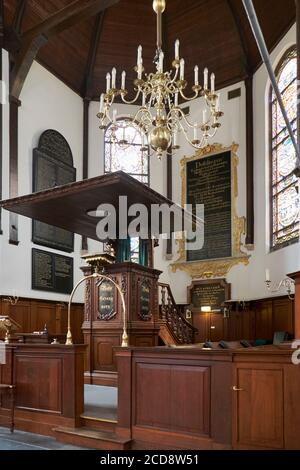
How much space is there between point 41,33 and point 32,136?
2437 mm

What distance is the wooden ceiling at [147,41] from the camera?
13.5 meters

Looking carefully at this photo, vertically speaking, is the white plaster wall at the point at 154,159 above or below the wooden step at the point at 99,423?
above

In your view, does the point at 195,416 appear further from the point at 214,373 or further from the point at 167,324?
the point at 167,324

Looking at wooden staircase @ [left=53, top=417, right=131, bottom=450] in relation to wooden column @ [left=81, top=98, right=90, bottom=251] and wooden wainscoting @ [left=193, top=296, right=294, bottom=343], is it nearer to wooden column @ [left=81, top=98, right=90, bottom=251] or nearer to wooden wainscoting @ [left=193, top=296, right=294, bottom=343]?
wooden wainscoting @ [left=193, top=296, right=294, bottom=343]

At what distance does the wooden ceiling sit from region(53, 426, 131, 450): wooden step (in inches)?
411

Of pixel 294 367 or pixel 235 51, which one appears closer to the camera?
pixel 294 367

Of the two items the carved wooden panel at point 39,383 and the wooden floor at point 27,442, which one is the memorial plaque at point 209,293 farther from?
the wooden floor at point 27,442

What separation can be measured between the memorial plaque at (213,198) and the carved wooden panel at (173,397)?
9063mm

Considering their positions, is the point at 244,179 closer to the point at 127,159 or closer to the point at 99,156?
the point at 127,159

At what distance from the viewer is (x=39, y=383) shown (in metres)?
5.87

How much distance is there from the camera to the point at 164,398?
4859 millimetres

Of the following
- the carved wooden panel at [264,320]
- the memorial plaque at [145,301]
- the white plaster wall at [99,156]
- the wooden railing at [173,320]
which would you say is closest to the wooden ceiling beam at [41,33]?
the white plaster wall at [99,156]

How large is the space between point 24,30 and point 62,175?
12.2ft
